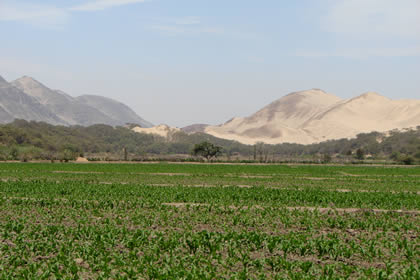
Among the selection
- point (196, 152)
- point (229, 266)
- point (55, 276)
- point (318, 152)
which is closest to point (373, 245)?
point (229, 266)

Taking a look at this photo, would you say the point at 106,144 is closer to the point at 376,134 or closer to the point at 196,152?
the point at 196,152

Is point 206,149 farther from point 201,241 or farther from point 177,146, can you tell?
point 201,241

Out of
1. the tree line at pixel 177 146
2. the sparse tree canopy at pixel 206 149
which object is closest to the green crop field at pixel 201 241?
the sparse tree canopy at pixel 206 149

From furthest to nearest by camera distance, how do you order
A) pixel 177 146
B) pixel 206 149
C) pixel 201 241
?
pixel 177 146
pixel 206 149
pixel 201 241

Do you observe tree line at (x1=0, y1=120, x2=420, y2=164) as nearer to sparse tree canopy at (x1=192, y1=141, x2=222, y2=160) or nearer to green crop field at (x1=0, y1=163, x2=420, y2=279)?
sparse tree canopy at (x1=192, y1=141, x2=222, y2=160)

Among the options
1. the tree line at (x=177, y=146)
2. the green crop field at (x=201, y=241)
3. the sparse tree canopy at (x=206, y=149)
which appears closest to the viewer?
the green crop field at (x=201, y=241)

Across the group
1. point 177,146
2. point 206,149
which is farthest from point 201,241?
point 177,146

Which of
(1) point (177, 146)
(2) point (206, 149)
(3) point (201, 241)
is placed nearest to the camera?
(3) point (201, 241)

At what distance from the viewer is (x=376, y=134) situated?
187500 mm

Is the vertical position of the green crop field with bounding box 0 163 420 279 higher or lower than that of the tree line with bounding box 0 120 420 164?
lower

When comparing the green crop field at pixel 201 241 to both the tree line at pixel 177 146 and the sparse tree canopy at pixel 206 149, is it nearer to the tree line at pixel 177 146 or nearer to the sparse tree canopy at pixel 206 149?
the sparse tree canopy at pixel 206 149

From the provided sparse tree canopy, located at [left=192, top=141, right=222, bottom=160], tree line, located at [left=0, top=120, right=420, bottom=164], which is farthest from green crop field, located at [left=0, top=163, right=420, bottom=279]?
tree line, located at [left=0, top=120, right=420, bottom=164]

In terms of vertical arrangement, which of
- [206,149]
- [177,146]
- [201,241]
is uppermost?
[177,146]

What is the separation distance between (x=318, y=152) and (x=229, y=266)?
179 m
